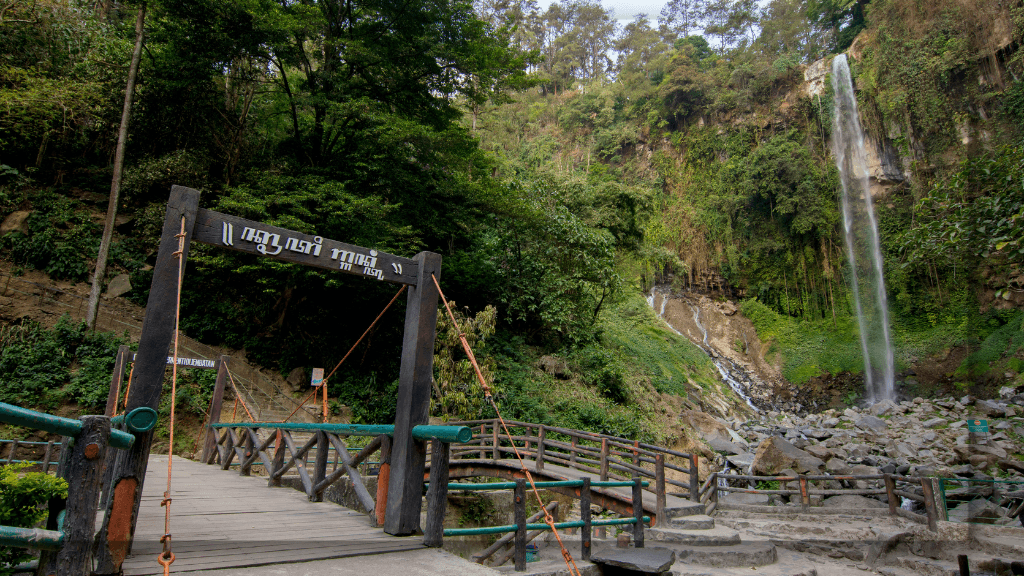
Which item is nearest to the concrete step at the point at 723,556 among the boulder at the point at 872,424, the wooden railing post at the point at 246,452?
the wooden railing post at the point at 246,452

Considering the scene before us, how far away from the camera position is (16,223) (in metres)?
12.1

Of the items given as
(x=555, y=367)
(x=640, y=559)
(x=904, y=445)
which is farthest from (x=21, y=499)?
(x=904, y=445)

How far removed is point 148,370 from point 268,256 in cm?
112

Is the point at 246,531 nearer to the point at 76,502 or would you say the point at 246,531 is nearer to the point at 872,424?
the point at 76,502

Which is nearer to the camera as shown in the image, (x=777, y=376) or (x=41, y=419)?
(x=41, y=419)

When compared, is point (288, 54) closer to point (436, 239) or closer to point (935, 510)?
point (436, 239)

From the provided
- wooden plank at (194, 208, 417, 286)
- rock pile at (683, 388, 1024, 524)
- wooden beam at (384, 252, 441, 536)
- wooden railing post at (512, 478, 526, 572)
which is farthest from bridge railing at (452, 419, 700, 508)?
wooden plank at (194, 208, 417, 286)

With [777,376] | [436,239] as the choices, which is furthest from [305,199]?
[777,376]

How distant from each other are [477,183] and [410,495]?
11.6m

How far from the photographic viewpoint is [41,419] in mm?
1881

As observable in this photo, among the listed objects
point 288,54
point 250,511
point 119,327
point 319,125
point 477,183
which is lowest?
point 250,511

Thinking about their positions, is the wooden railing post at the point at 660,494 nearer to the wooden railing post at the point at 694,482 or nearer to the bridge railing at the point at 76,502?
the wooden railing post at the point at 694,482

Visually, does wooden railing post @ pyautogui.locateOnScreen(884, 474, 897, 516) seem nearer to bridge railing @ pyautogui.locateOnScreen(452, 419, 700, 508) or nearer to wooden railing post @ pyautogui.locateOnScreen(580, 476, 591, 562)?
bridge railing @ pyautogui.locateOnScreen(452, 419, 700, 508)

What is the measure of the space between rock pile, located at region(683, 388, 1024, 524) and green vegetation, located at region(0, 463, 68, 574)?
11074 millimetres
